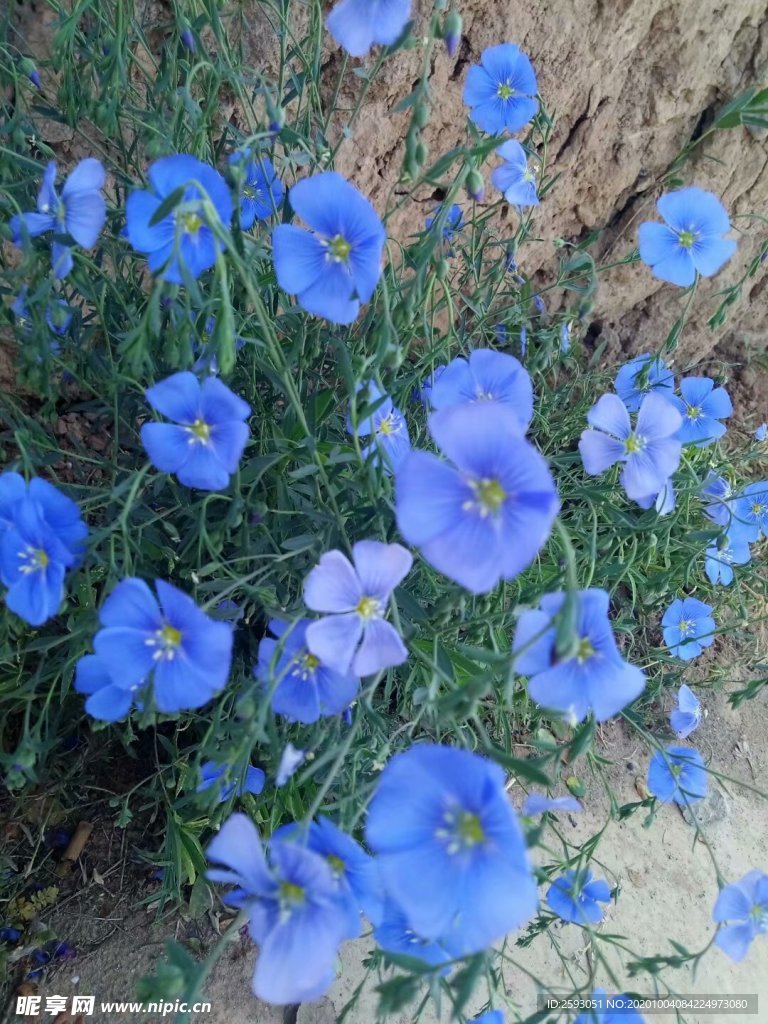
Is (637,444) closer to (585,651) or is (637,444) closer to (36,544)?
(585,651)

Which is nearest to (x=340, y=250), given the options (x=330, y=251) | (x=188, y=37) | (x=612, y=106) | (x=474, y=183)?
(x=330, y=251)

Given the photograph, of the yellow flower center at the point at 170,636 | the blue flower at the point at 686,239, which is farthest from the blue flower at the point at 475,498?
the blue flower at the point at 686,239

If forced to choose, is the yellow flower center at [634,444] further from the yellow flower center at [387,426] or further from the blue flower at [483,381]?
the yellow flower center at [387,426]

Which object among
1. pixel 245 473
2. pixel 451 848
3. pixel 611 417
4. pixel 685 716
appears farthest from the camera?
pixel 685 716

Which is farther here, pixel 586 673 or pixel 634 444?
pixel 634 444

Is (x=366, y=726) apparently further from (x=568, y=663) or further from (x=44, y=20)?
(x=44, y=20)

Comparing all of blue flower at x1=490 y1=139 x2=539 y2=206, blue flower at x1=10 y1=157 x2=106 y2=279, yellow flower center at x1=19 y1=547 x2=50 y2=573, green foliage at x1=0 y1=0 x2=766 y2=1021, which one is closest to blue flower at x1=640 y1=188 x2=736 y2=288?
green foliage at x1=0 y1=0 x2=766 y2=1021
